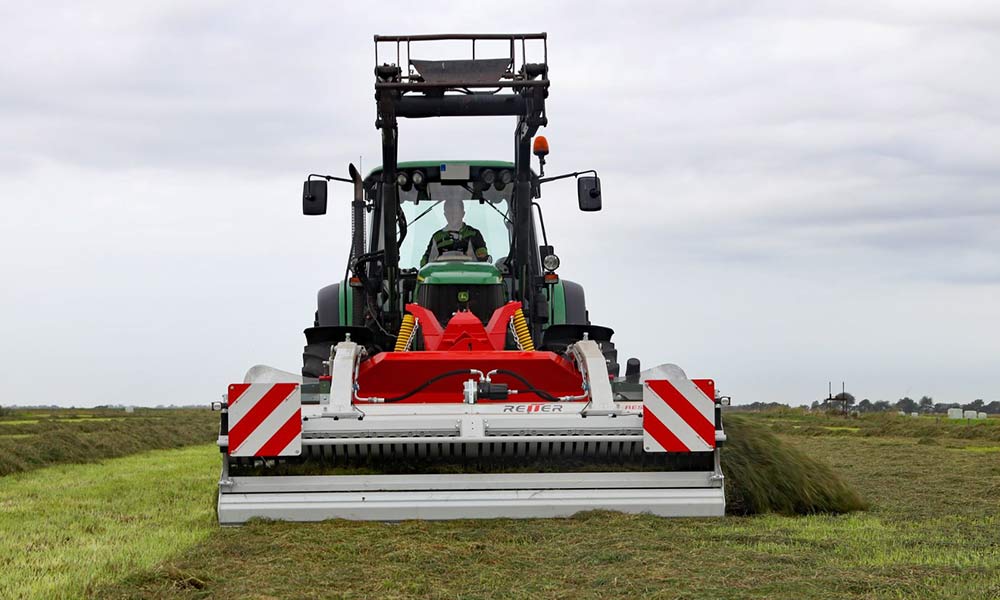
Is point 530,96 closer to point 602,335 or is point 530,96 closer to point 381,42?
point 381,42

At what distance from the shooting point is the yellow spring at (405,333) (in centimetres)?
792

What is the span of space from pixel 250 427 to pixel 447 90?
10.2 feet

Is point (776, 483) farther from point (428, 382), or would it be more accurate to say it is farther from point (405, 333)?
point (405, 333)

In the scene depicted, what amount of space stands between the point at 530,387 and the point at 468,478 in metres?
0.96

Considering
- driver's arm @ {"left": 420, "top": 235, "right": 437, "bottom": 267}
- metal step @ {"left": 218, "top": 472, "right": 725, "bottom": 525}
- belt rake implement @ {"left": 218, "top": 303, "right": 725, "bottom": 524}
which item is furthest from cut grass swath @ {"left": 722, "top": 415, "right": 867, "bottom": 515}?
driver's arm @ {"left": 420, "top": 235, "right": 437, "bottom": 267}

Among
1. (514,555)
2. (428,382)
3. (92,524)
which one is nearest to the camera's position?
(514,555)

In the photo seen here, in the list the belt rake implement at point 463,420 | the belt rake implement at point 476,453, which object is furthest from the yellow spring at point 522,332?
the belt rake implement at point 476,453

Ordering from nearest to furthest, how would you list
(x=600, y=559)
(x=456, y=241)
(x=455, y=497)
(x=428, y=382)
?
(x=600, y=559), (x=455, y=497), (x=428, y=382), (x=456, y=241)

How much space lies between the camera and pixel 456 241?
9.05m

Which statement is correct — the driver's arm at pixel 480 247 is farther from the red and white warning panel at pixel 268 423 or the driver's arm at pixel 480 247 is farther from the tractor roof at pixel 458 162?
the red and white warning panel at pixel 268 423

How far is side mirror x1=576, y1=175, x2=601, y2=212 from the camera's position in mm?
8797

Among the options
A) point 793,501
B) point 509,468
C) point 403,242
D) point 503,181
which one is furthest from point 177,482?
point 793,501

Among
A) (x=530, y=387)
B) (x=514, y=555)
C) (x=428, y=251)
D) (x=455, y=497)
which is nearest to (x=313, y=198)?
(x=428, y=251)

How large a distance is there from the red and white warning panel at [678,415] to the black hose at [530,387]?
0.64m
